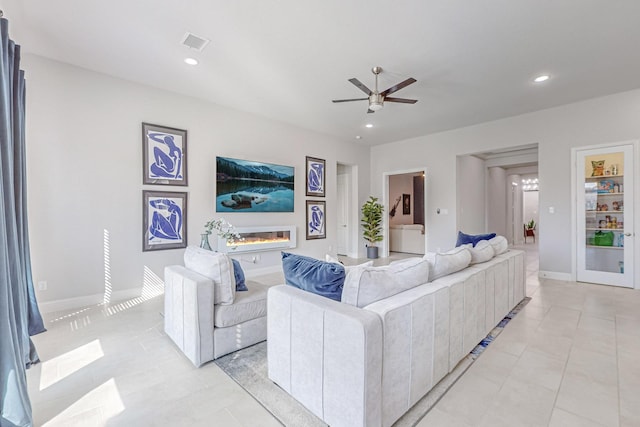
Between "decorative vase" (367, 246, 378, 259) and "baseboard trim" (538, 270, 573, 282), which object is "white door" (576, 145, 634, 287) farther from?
"decorative vase" (367, 246, 378, 259)

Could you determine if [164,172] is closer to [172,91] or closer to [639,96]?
[172,91]

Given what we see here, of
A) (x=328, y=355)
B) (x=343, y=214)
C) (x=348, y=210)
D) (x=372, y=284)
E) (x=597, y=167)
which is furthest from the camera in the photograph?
(x=343, y=214)

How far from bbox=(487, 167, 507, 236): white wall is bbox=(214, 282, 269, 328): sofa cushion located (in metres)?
7.37

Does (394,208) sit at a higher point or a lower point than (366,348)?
higher

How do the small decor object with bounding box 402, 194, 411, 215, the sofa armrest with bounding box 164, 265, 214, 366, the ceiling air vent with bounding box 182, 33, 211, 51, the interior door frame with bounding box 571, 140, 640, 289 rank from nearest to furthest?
1. the sofa armrest with bounding box 164, 265, 214, 366
2. the ceiling air vent with bounding box 182, 33, 211, 51
3. the interior door frame with bounding box 571, 140, 640, 289
4. the small decor object with bounding box 402, 194, 411, 215

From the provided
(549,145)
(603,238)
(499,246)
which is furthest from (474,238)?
(549,145)

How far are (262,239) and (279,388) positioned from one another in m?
3.54

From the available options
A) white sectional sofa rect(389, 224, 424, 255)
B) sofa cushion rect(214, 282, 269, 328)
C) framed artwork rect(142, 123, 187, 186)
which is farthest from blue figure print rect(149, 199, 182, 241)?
white sectional sofa rect(389, 224, 424, 255)

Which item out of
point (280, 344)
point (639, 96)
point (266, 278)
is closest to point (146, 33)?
point (280, 344)

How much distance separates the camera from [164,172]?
4.14 meters

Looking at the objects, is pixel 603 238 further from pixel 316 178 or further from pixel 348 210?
pixel 316 178

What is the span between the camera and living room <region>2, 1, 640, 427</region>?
8.27 feet

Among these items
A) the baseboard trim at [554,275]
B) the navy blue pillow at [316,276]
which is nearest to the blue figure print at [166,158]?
the navy blue pillow at [316,276]

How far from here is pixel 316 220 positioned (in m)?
6.19
